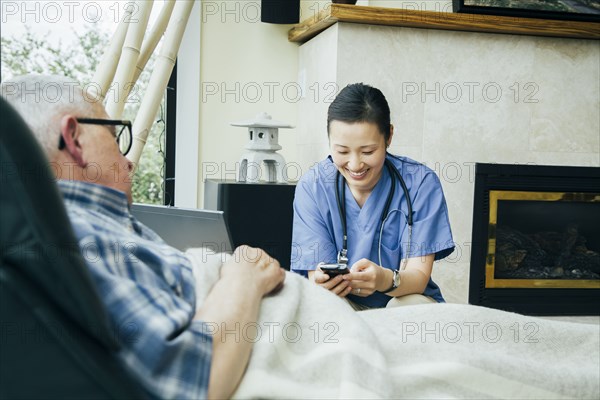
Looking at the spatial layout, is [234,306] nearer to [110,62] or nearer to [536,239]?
[110,62]

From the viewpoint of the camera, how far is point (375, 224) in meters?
1.92

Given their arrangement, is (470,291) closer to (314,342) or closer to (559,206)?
(559,206)

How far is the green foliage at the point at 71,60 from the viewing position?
3.14 m

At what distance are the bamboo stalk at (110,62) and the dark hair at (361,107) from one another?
100cm

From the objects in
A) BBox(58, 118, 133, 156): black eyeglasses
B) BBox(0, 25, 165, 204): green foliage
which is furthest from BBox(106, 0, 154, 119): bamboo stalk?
BBox(58, 118, 133, 156): black eyeglasses

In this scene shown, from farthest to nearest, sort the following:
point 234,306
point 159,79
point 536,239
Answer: point 536,239
point 159,79
point 234,306

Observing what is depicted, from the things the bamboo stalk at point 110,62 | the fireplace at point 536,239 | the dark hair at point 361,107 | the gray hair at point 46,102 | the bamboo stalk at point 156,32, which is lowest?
the fireplace at point 536,239

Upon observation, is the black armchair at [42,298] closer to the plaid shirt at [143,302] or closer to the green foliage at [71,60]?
the plaid shirt at [143,302]

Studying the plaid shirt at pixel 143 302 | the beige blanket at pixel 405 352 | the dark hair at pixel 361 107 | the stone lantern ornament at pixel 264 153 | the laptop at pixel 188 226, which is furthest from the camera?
the stone lantern ornament at pixel 264 153

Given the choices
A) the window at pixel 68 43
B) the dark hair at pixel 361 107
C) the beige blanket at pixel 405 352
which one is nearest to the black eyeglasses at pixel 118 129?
the beige blanket at pixel 405 352

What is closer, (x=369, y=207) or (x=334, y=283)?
(x=334, y=283)

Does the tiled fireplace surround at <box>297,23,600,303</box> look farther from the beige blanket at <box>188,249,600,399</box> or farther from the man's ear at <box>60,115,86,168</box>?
the man's ear at <box>60,115,86,168</box>

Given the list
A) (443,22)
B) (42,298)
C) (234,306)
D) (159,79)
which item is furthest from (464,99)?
(42,298)

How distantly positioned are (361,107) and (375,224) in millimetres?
326
